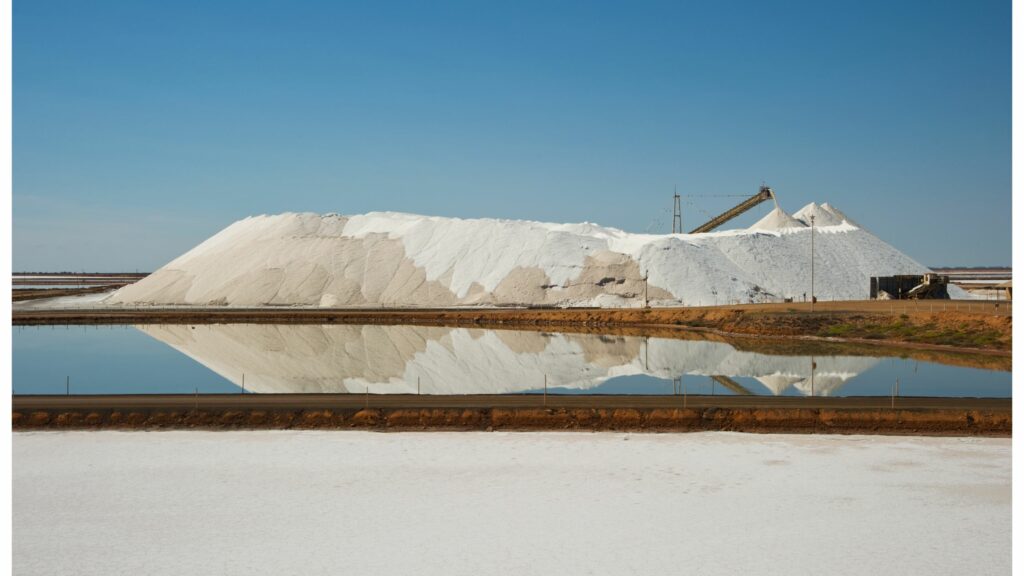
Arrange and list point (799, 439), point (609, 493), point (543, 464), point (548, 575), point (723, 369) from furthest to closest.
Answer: point (723, 369), point (799, 439), point (543, 464), point (609, 493), point (548, 575)

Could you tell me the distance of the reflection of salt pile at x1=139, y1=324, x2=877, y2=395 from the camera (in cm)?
2903

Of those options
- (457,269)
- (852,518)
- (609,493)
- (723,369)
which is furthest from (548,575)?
(457,269)

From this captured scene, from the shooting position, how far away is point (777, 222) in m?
82.9

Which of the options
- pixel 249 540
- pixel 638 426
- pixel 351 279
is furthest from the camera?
pixel 351 279

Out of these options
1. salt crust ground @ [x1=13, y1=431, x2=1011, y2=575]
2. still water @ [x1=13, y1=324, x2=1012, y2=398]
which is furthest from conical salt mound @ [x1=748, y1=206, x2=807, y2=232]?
salt crust ground @ [x1=13, y1=431, x2=1011, y2=575]

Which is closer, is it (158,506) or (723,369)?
(158,506)

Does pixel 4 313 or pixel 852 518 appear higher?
pixel 4 313

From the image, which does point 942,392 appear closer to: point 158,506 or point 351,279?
point 158,506

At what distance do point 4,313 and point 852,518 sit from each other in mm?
12443

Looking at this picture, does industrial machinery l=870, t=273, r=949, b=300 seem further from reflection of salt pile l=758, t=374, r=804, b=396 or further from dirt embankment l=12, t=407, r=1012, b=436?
dirt embankment l=12, t=407, r=1012, b=436

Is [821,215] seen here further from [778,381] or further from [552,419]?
[552,419]

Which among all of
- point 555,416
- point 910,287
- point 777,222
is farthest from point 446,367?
point 777,222

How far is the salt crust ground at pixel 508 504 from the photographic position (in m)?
11.8

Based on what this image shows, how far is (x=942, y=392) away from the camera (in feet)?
83.7
